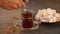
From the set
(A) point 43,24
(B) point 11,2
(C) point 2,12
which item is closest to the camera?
(B) point 11,2

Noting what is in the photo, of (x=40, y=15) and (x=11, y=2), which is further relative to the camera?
(x=40, y=15)

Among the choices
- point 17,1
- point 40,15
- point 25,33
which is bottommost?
point 25,33

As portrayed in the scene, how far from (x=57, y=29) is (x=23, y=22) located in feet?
0.79

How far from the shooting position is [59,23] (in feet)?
4.14

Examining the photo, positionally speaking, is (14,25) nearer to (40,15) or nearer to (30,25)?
(30,25)

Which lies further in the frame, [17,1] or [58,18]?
[58,18]

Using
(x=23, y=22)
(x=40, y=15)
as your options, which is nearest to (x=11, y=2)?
(x=23, y=22)

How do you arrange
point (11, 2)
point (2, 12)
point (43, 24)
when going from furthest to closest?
point (2, 12), point (43, 24), point (11, 2)

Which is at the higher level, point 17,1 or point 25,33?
point 17,1

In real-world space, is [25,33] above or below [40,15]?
below

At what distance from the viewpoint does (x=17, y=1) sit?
116cm

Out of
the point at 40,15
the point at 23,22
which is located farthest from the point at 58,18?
the point at 23,22

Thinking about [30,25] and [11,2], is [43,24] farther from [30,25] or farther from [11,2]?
[11,2]

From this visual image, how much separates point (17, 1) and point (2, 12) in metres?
0.36
